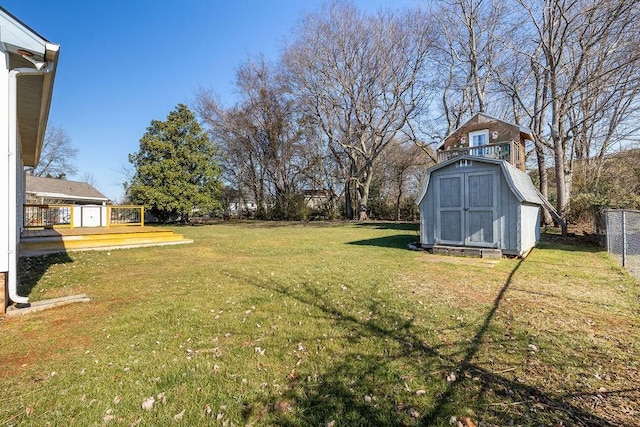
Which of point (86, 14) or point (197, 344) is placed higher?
point (86, 14)

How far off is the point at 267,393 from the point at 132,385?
1075 millimetres

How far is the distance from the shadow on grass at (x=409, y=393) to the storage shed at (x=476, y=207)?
20.3ft

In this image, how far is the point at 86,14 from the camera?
1161cm

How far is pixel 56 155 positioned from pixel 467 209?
1758 inches

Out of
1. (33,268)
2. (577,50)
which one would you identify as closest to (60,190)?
(33,268)

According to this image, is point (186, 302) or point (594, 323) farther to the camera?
point (186, 302)

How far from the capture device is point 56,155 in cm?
3591

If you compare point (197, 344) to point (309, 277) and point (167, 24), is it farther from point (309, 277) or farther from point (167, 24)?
point (167, 24)

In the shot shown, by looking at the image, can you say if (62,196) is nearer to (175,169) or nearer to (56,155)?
(175,169)

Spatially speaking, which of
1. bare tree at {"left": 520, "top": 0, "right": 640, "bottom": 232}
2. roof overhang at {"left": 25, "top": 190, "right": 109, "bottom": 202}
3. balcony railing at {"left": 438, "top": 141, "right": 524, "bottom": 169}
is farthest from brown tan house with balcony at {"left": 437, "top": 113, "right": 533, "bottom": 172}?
roof overhang at {"left": 25, "top": 190, "right": 109, "bottom": 202}

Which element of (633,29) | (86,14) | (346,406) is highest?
(86,14)

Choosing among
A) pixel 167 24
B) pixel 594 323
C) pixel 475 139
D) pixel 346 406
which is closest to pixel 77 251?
pixel 167 24

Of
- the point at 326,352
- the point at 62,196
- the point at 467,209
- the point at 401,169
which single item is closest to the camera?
the point at 326,352

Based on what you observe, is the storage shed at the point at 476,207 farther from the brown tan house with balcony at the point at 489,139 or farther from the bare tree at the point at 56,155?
the bare tree at the point at 56,155
